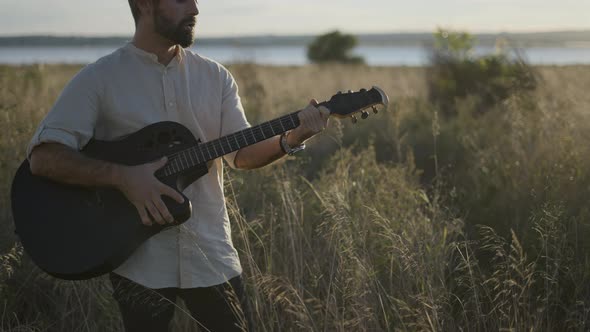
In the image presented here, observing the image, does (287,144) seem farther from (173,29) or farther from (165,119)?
(173,29)

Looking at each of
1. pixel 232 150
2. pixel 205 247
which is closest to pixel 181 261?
pixel 205 247

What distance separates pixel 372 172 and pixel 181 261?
7.99 feet

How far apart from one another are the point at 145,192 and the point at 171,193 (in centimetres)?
11

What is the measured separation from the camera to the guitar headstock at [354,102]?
2.68 m

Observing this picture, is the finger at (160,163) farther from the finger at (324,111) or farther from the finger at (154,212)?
the finger at (324,111)

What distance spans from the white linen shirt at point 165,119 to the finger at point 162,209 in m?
0.09

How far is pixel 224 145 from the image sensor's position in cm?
263

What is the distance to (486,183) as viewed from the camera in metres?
5.08

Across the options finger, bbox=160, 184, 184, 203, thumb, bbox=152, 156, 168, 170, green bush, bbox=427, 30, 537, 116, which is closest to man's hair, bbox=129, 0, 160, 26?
thumb, bbox=152, 156, 168, 170

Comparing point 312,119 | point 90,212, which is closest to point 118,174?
point 90,212

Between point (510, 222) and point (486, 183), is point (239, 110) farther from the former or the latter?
point (486, 183)

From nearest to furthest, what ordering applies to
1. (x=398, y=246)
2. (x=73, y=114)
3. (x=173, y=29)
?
(x=73, y=114) → (x=173, y=29) → (x=398, y=246)

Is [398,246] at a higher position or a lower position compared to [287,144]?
lower

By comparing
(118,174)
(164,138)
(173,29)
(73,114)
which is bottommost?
(118,174)
